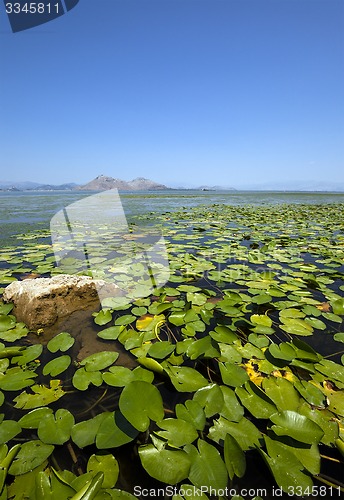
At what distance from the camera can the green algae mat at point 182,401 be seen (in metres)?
0.88

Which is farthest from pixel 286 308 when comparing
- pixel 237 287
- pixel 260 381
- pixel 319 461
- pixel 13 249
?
pixel 13 249

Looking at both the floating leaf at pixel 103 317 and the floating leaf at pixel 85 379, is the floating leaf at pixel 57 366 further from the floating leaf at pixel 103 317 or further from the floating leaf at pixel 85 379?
the floating leaf at pixel 103 317

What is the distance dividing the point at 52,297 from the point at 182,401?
4.66 feet

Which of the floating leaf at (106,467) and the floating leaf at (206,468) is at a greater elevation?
the floating leaf at (206,468)

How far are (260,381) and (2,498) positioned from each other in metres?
1.22

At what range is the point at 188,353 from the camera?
1451 millimetres

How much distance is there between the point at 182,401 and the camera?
1.24 m

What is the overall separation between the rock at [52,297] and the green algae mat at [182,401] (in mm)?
101

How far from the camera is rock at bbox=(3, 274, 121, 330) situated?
1934 millimetres

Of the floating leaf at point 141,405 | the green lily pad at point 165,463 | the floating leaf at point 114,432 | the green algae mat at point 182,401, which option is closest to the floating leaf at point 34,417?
the green algae mat at point 182,401

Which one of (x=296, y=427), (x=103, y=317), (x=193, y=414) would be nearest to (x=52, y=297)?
(x=103, y=317)

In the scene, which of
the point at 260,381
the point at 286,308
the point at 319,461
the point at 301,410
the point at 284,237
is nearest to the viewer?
the point at 319,461

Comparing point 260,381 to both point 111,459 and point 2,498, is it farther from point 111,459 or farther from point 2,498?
point 2,498

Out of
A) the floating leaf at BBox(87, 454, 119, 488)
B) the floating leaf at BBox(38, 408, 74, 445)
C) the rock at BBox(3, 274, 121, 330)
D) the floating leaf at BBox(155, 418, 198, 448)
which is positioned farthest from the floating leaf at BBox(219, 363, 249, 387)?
the rock at BBox(3, 274, 121, 330)
